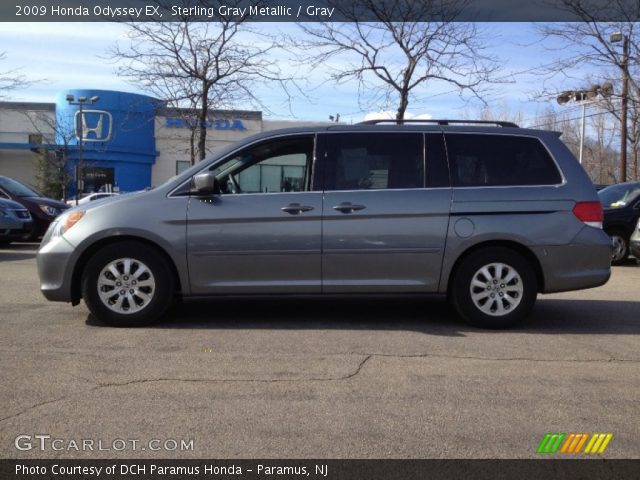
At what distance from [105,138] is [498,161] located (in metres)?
33.5

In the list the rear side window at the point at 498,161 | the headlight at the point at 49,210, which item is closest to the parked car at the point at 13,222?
the headlight at the point at 49,210

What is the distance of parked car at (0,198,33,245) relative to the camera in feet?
41.8

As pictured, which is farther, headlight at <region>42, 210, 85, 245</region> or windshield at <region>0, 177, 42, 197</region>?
windshield at <region>0, 177, 42, 197</region>

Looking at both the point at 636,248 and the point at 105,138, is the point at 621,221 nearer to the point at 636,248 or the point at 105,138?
the point at 636,248

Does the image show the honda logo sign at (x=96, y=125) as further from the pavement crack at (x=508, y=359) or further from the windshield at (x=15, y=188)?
the pavement crack at (x=508, y=359)

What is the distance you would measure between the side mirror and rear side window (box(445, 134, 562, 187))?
2246 millimetres

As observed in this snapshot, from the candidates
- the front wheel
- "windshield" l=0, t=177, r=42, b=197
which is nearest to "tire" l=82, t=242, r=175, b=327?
the front wheel

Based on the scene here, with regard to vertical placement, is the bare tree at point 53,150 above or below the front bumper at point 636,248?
above

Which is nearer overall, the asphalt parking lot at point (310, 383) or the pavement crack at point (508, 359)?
the asphalt parking lot at point (310, 383)

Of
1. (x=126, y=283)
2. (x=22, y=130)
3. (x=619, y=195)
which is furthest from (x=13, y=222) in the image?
(x=22, y=130)

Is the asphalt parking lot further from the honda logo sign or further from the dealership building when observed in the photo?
the honda logo sign

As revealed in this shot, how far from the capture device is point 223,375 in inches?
172

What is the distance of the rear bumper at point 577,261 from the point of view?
5.73 meters

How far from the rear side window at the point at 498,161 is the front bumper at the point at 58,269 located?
365cm
